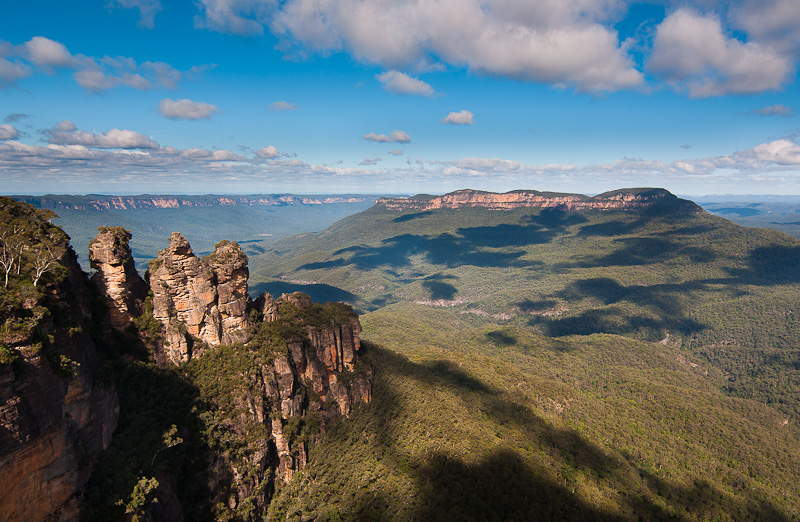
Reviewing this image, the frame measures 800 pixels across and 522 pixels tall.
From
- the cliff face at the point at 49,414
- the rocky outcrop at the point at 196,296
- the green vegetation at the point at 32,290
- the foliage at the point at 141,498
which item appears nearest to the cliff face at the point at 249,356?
the rocky outcrop at the point at 196,296

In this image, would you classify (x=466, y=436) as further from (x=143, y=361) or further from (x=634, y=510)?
(x=143, y=361)

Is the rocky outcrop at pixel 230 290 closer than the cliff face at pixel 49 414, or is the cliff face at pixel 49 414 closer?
the cliff face at pixel 49 414

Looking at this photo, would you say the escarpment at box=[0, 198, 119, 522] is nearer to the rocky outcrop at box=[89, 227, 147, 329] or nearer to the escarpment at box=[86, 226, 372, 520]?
the rocky outcrop at box=[89, 227, 147, 329]

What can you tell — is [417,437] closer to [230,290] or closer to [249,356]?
[249,356]

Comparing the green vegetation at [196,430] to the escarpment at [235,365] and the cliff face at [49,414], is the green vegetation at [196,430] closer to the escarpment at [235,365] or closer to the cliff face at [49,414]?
the escarpment at [235,365]

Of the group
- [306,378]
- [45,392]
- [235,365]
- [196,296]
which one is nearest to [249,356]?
[235,365]
